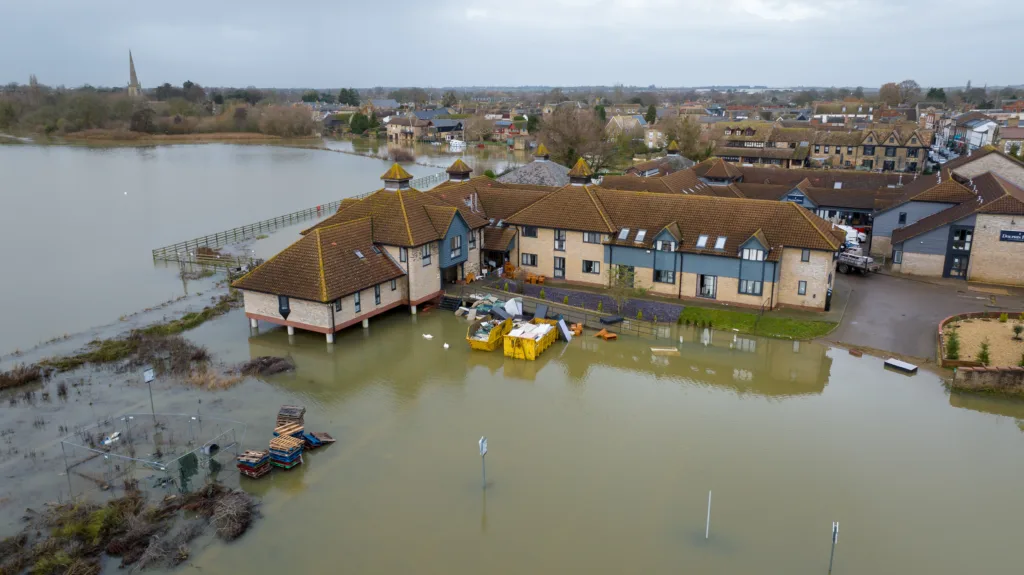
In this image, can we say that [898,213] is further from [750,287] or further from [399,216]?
[399,216]

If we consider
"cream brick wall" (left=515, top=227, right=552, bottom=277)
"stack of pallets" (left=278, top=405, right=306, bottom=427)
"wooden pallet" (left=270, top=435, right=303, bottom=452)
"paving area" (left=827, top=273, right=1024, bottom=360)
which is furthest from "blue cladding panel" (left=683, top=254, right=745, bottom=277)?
"wooden pallet" (left=270, top=435, right=303, bottom=452)

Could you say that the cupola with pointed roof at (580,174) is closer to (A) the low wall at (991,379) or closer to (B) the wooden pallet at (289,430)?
(A) the low wall at (991,379)

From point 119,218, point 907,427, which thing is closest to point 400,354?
point 907,427

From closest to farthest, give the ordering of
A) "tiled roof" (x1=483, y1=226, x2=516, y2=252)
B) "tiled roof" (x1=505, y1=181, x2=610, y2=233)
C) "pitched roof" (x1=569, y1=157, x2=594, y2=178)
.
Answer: "tiled roof" (x1=505, y1=181, x2=610, y2=233) < "tiled roof" (x1=483, y1=226, x2=516, y2=252) < "pitched roof" (x1=569, y1=157, x2=594, y2=178)

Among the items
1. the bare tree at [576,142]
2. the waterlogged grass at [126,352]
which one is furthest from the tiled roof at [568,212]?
the bare tree at [576,142]

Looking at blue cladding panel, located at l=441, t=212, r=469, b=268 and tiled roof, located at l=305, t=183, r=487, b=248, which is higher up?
tiled roof, located at l=305, t=183, r=487, b=248

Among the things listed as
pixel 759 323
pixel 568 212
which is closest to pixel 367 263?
pixel 568 212

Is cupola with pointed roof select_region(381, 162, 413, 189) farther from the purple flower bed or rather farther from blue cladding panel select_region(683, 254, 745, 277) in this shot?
blue cladding panel select_region(683, 254, 745, 277)
